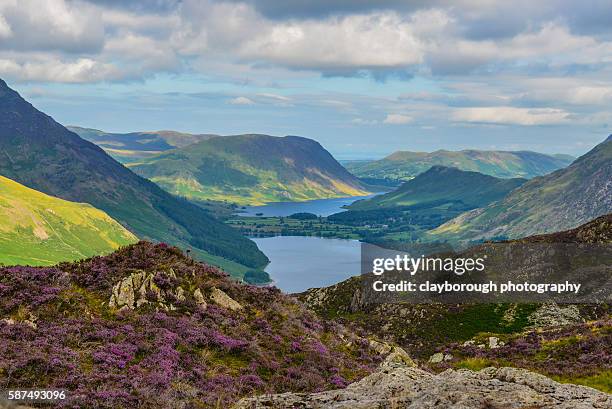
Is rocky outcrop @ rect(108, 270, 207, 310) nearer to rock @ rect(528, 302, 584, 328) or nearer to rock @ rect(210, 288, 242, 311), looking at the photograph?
rock @ rect(210, 288, 242, 311)

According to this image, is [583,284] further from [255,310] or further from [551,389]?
[551,389]

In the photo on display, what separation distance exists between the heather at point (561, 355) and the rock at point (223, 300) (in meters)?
16.8

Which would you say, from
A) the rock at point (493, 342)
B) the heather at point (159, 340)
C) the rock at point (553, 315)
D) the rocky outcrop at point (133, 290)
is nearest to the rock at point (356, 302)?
the rock at point (553, 315)

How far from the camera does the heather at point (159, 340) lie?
25.5m

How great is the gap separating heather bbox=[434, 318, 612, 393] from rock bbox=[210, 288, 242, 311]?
16.8 metres

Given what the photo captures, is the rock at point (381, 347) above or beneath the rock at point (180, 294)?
beneath

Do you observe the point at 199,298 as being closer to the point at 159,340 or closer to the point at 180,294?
the point at 180,294

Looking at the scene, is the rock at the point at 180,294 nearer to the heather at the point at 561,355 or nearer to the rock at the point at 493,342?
A: the heather at the point at 561,355

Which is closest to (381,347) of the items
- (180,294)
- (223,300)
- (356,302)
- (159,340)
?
(223,300)

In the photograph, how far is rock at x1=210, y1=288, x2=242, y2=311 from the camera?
41.0 m

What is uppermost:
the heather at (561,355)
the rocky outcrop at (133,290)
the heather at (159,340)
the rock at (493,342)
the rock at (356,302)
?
the rocky outcrop at (133,290)

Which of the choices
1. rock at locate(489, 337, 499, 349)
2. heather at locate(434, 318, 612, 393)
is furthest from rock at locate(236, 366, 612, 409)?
rock at locate(489, 337, 499, 349)

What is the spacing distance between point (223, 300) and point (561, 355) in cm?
2821

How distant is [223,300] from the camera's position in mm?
41344
